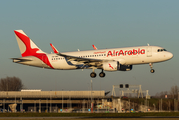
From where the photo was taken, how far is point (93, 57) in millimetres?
60156

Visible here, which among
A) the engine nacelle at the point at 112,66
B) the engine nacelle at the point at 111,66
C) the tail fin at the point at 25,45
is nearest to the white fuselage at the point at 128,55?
the engine nacelle at the point at 112,66

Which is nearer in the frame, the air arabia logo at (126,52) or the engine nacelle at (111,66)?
the air arabia logo at (126,52)

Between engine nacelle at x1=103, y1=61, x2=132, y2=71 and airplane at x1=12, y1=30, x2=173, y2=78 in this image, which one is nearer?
airplane at x1=12, y1=30, x2=173, y2=78

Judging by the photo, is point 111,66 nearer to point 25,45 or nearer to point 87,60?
point 87,60

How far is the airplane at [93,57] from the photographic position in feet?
183

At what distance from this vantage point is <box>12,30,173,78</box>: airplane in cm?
5588

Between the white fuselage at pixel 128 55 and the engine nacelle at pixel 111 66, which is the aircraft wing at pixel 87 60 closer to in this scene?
the white fuselage at pixel 128 55

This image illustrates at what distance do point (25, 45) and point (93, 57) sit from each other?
18.6 m

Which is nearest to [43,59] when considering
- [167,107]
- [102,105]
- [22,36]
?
[22,36]

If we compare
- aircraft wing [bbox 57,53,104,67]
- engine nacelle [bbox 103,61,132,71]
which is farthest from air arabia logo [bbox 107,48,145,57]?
aircraft wing [bbox 57,53,104,67]

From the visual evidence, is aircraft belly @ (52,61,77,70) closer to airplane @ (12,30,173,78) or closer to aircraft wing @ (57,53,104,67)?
airplane @ (12,30,173,78)

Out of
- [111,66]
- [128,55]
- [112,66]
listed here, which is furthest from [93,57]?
[128,55]

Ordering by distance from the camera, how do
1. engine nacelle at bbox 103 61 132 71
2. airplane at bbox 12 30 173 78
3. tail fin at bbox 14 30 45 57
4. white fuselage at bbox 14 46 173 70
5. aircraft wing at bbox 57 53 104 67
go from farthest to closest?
tail fin at bbox 14 30 45 57
aircraft wing at bbox 57 53 104 67
engine nacelle at bbox 103 61 132 71
airplane at bbox 12 30 173 78
white fuselage at bbox 14 46 173 70

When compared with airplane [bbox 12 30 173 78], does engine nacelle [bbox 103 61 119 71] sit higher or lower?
lower
